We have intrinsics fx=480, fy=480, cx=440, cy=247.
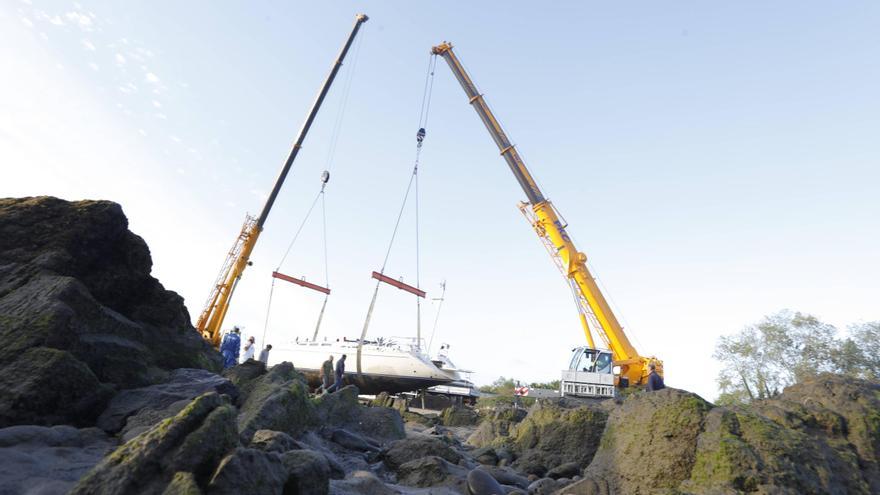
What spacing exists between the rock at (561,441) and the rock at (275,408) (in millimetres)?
3628

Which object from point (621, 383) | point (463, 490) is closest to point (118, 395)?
point (463, 490)

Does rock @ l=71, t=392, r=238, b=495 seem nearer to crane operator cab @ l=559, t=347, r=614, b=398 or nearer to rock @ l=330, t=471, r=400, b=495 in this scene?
rock @ l=330, t=471, r=400, b=495

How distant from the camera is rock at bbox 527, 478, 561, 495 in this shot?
5.80 metres

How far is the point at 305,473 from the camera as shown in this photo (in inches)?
149

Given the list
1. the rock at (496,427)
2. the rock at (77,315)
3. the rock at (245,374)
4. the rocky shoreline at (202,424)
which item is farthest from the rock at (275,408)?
the rock at (496,427)

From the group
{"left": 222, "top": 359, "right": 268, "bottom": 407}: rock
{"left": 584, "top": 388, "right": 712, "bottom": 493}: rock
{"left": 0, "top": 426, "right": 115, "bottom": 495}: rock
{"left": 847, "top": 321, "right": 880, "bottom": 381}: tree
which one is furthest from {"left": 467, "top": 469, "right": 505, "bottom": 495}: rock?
{"left": 847, "top": 321, "right": 880, "bottom": 381}: tree

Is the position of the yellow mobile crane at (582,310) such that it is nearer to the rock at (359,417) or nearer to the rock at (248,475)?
the rock at (359,417)

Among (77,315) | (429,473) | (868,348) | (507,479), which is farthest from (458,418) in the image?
(868,348)

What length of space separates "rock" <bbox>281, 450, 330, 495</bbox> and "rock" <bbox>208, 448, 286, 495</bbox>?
210mm

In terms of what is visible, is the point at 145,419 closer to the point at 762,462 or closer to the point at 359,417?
the point at 359,417

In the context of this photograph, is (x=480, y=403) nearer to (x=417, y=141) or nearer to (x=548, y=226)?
(x=548, y=226)

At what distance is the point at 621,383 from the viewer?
63.7 feet

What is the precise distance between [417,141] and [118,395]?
1920 cm

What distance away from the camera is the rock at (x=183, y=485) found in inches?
110
